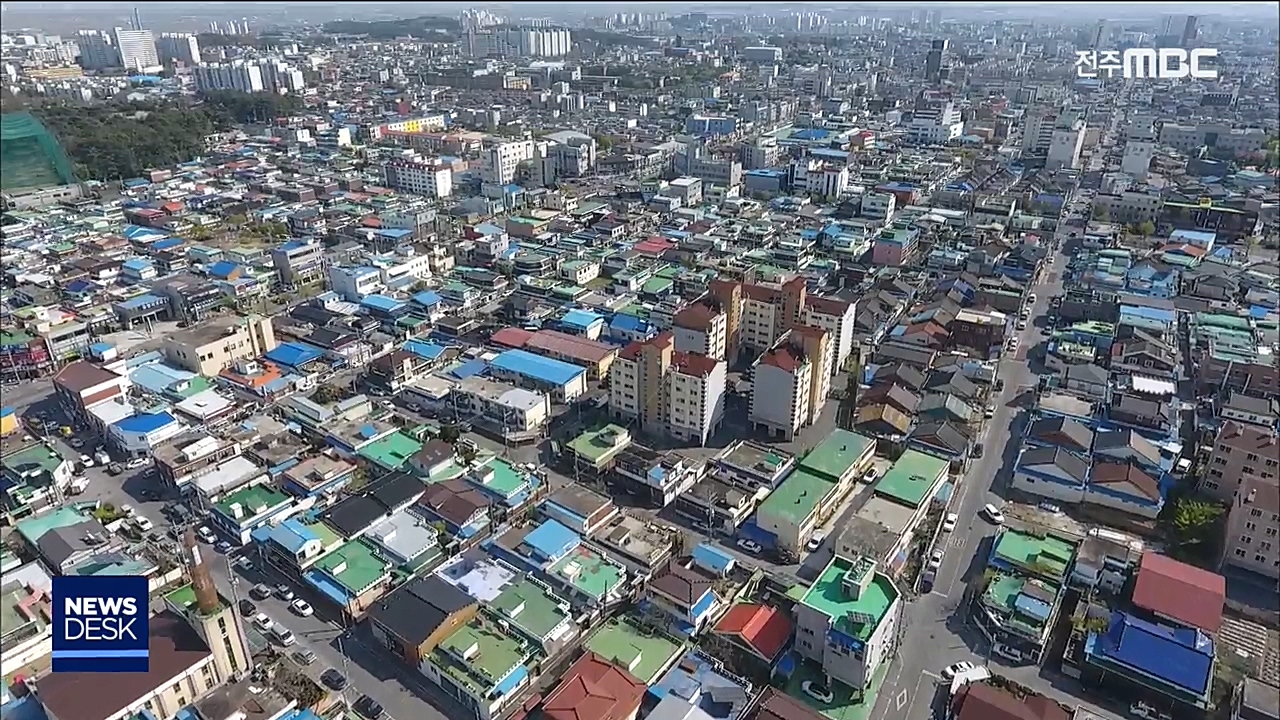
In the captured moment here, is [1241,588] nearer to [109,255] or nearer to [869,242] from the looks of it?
[869,242]

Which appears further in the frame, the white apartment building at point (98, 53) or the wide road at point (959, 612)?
the white apartment building at point (98, 53)

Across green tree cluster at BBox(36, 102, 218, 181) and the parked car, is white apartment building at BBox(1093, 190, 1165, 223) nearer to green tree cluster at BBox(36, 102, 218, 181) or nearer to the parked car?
the parked car

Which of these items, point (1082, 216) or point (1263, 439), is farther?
point (1082, 216)

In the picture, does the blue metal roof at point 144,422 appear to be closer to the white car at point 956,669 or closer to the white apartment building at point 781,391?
the white apartment building at point 781,391

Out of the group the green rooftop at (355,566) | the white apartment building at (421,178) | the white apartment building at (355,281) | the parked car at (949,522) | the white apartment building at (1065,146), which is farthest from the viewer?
the white apartment building at (1065,146)

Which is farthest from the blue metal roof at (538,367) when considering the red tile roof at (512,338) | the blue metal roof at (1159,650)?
the blue metal roof at (1159,650)

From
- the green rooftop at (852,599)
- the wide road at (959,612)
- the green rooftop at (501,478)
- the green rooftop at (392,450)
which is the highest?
the green rooftop at (852,599)

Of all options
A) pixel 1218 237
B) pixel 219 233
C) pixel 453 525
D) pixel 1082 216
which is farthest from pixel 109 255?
pixel 1218 237
